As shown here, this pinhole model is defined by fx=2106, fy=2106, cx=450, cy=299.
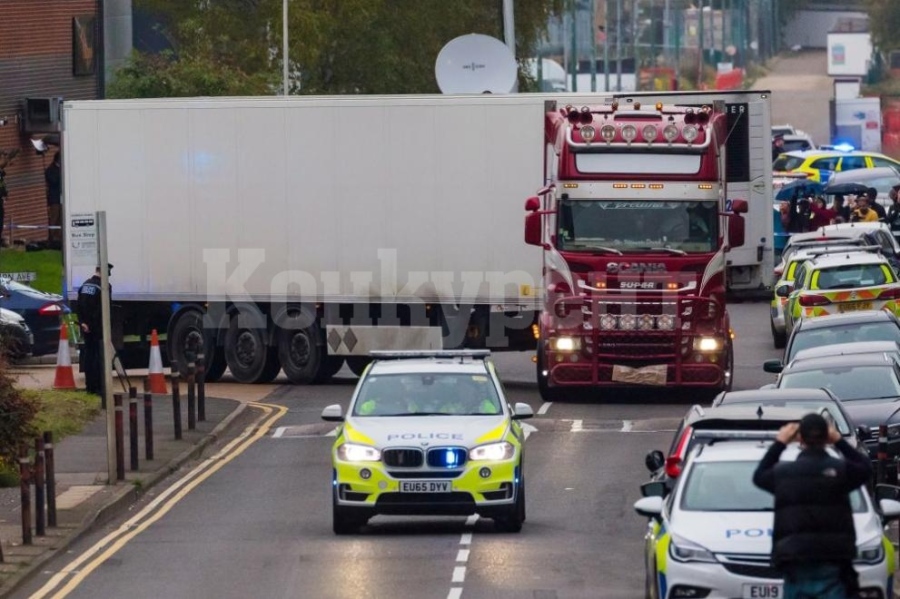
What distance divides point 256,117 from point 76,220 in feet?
32.2

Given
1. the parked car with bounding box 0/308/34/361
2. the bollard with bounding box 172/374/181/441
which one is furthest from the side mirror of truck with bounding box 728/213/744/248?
the parked car with bounding box 0/308/34/361

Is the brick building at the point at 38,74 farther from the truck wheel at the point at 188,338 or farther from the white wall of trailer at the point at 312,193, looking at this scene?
the truck wheel at the point at 188,338

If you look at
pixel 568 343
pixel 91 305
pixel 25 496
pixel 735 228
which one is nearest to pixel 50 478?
pixel 25 496

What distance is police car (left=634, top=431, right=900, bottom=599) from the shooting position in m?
12.7

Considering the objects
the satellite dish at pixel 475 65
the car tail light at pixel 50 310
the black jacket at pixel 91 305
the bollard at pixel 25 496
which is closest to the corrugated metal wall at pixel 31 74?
the car tail light at pixel 50 310

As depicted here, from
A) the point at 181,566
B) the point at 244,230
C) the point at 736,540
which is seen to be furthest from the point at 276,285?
the point at 736,540

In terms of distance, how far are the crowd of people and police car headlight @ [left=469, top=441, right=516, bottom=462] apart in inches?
1103

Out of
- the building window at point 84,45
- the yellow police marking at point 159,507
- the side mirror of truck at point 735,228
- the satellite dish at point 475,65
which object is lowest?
the yellow police marking at point 159,507

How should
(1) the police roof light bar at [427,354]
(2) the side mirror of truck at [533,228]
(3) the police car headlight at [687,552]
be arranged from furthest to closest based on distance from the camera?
(2) the side mirror of truck at [533,228], (1) the police roof light bar at [427,354], (3) the police car headlight at [687,552]

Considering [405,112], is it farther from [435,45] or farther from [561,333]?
[435,45]

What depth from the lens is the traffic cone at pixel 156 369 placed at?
2928 centimetres

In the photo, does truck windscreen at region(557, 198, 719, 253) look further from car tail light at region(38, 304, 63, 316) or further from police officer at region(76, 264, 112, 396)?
car tail light at region(38, 304, 63, 316)

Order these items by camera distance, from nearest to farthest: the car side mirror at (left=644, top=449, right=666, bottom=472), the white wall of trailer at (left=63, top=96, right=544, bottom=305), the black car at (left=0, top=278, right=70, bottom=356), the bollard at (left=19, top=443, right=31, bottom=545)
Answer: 1. the car side mirror at (left=644, top=449, right=666, bottom=472)
2. the bollard at (left=19, top=443, right=31, bottom=545)
3. the white wall of trailer at (left=63, top=96, right=544, bottom=305)
4. the black car at (left=0, top=278, right=70, bottom=356)

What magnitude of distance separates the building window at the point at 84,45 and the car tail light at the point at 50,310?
18196 mm
